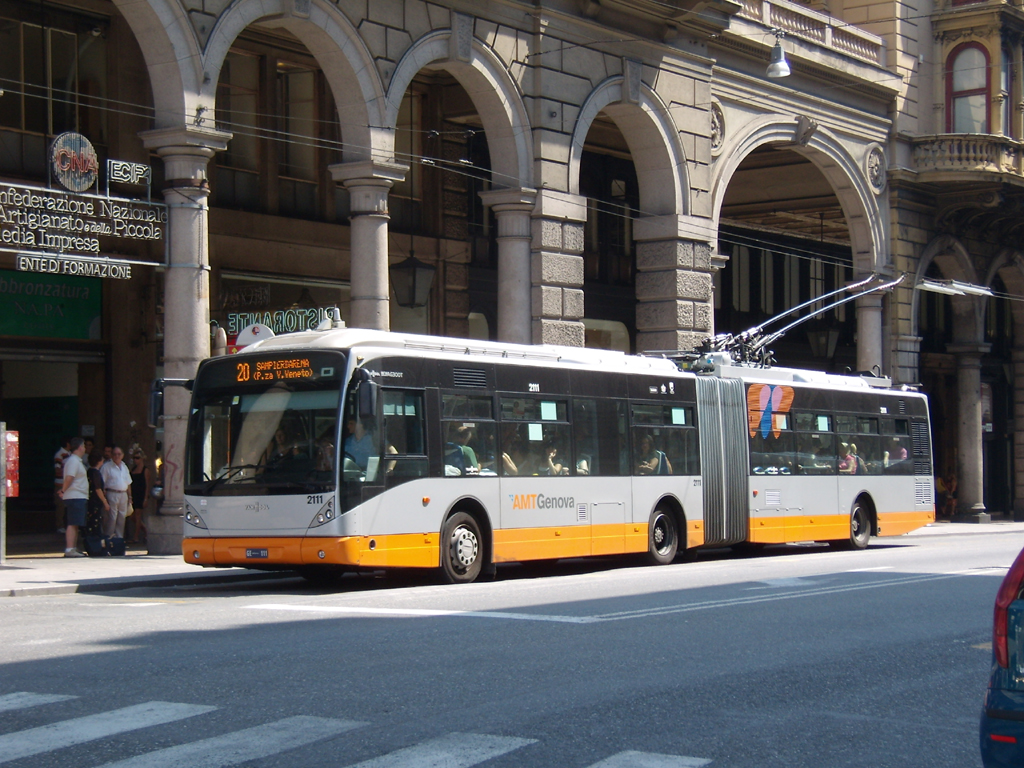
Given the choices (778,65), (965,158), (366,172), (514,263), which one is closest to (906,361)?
(965,158)

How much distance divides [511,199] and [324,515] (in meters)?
10.3

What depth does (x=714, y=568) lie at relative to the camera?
18125 millimetres

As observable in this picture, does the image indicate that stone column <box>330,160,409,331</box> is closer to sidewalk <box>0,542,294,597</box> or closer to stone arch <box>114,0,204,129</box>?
stone arch <box>114,0,204,129</box>

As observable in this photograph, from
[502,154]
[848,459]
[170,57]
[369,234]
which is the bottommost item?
[848,459]

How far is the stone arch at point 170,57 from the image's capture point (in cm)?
1854

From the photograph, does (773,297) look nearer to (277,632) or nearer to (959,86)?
(959,86)

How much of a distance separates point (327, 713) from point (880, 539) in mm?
23727

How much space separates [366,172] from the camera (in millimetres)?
21078

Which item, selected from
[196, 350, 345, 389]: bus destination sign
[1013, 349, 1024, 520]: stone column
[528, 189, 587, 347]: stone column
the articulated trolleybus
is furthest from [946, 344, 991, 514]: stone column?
[196, 350, 345, 389]: bus destination sign

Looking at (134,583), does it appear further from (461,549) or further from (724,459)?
(724,459)

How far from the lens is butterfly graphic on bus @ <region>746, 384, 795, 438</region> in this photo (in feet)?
71.6

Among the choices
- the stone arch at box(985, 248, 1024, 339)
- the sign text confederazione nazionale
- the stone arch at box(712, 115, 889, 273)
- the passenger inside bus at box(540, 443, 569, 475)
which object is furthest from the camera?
the stone arch at box(985, 248, 1024, 339)

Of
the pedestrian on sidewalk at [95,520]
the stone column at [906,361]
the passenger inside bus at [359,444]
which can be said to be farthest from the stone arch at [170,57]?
the stone column at [906,361]

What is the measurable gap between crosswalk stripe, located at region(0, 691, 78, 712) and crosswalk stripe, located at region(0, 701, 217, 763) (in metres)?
0.54
